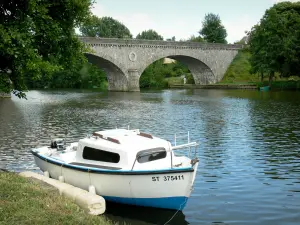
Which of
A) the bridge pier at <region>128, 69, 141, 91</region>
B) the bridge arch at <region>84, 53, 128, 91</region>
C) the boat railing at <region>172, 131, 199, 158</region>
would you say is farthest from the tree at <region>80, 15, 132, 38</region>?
the boat railing at <region>172, 131, 199, 158</region>

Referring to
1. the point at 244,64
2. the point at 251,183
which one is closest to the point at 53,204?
the point at 251,183

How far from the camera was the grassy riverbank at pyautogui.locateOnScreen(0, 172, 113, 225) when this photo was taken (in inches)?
366

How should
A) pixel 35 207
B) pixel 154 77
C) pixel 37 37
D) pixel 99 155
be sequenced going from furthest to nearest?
1. pixel 154 77
2. pixel 37 37
3. pixel 99 155
4. pixel 35 207

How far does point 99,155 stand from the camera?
13922mm

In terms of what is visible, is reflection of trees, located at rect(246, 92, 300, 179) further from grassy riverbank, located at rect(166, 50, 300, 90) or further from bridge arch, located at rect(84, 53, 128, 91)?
grassy riverbank, located at rect(166, 50, 300, 90)

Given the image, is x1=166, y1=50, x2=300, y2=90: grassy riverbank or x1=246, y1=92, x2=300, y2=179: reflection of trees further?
x1=166, y1=50, x2=300, y2=90: grassy riverbank

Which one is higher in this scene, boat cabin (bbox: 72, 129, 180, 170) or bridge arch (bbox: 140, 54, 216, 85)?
bridge arch (bbox: 140, 54, 216, 85)

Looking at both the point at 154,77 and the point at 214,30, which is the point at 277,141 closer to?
the point at 154,77

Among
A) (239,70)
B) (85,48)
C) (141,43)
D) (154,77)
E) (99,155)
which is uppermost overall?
(141,43)

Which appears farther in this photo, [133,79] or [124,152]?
[133,79]

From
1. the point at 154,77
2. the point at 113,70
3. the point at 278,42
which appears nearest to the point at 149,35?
the point at 154,77

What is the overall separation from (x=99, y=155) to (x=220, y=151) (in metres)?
9.21

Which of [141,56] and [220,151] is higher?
[141,56]

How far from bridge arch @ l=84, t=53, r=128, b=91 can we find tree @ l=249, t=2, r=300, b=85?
87.6ft
